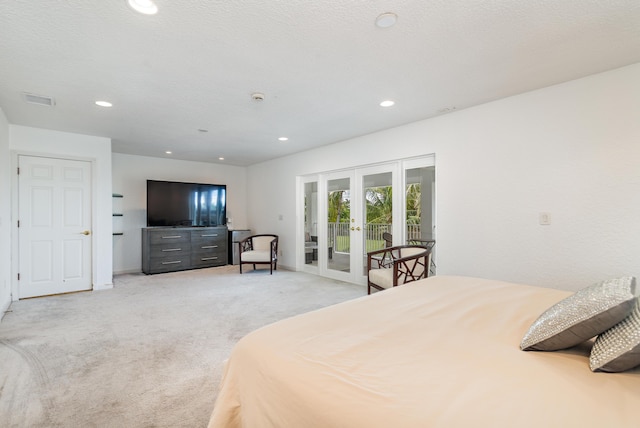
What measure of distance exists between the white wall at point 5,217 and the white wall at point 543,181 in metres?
5.18

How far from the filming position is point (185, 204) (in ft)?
21.4

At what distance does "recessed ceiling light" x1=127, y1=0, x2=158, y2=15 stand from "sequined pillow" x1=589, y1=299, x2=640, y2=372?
107 inches

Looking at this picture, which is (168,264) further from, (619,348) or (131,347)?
(619,348)

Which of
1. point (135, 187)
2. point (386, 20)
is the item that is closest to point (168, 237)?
point (135, 187)

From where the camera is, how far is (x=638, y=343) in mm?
921

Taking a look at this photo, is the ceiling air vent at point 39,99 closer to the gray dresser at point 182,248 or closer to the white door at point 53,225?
the white door at point 53,225

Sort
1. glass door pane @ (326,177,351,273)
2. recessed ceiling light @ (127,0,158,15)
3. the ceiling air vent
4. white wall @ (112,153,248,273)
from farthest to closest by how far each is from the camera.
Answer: white wall @ (112,153,248,273), glass door pane @ (326,177,351,273), the ceiling air vent, recessed ceiling light @ (127,0,158,15)

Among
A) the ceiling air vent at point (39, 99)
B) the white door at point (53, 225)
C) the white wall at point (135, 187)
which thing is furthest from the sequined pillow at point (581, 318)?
the white wall at point (135, 187)

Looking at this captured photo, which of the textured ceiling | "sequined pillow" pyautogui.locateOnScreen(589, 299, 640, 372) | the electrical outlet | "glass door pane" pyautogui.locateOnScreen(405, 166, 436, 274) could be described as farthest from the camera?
"glass door pane" pyautogui.locateOnScreen(405, 166, 436, 274)

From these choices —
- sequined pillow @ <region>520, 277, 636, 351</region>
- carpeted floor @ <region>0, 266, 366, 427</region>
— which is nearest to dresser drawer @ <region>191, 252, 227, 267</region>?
carpeted floor @ <region>0, 266, 366, 427</region>

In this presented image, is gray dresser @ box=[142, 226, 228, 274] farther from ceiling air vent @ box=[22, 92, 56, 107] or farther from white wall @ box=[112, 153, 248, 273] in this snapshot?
ceiling air vent @ box=[22, 92, 56, 107]

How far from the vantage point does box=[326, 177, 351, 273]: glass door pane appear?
530 centimetres

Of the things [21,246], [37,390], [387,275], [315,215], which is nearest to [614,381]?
[387,275]

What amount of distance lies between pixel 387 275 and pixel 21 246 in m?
5.17
